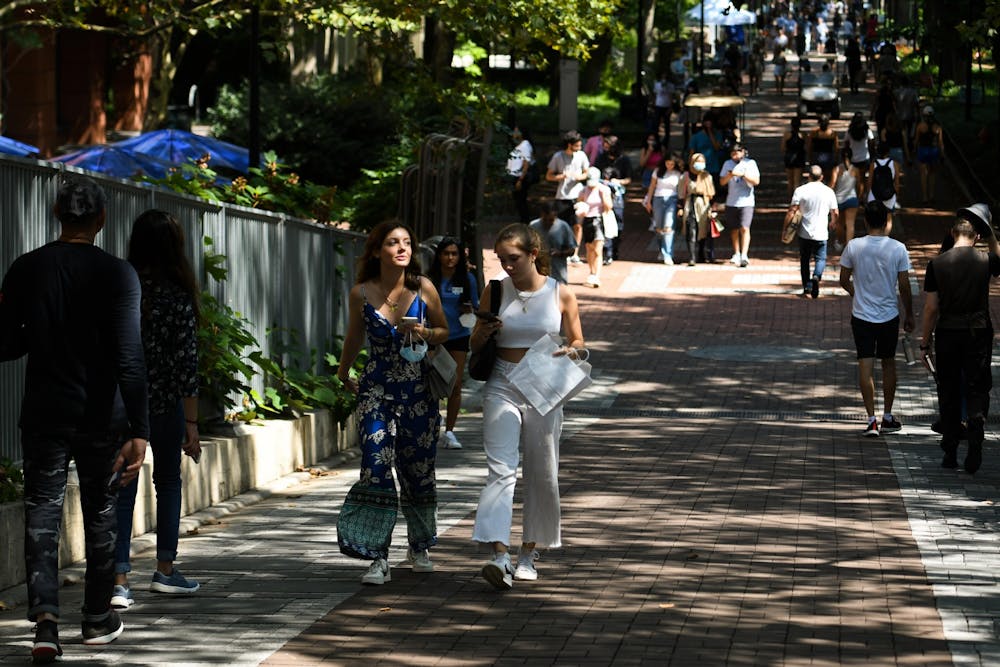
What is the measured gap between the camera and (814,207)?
2295cm

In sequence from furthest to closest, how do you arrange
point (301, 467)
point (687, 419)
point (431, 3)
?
1. point (431, 3)
2. point (687, 419)
3. point (301, 467)

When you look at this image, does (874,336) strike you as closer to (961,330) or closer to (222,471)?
(961,330)

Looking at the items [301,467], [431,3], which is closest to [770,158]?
[431,3]

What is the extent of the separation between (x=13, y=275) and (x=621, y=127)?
42.8m

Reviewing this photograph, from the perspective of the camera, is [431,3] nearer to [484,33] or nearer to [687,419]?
[484,33]

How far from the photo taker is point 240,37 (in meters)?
48.7

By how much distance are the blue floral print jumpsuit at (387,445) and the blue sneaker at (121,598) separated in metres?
1.04

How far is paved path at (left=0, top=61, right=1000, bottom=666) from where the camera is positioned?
23.0ft

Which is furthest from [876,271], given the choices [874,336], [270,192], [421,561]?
[421,561]

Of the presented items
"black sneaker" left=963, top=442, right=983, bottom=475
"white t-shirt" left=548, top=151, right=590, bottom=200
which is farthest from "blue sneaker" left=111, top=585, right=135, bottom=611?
"white t-shirt" left=548, top=151, right=590, bottom=200

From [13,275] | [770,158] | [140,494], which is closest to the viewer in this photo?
[13,275]

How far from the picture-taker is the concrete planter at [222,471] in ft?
26.4

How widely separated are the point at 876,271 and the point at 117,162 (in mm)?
13942

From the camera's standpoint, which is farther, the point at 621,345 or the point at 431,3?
the point at 621,345
